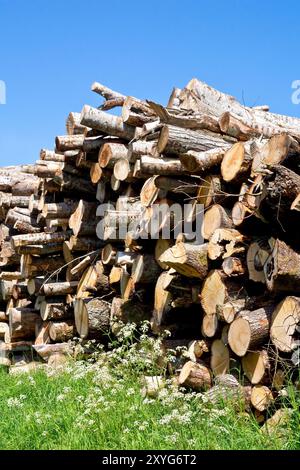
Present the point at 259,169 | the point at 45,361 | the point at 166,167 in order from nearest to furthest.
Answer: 1. the point at 259,169
2. the point at 166,167
3. the point at 45,361

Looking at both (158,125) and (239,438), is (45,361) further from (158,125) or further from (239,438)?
(239,438)

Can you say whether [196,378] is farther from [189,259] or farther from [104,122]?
[104,122]

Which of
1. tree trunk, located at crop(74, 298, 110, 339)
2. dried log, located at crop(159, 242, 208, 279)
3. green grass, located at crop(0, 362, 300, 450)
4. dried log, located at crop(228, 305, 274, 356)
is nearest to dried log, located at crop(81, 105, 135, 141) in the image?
tree trunk, located at crop(74, 298, 110, 339)

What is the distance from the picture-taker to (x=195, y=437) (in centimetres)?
365

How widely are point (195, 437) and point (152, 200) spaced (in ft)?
7.98

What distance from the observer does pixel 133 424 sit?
4.04 m

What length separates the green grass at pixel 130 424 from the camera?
3648mm

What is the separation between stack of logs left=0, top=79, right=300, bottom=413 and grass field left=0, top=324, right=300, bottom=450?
378 mm

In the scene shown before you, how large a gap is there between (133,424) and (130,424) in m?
0.06

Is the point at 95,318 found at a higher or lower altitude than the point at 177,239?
lower

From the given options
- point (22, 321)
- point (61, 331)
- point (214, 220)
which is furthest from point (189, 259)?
point (22, 321)

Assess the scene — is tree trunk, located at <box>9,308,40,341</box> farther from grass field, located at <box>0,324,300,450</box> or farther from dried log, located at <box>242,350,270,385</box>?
dried log, located at <box>242,350,270,385</box>

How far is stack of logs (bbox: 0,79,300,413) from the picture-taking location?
4270 mm
